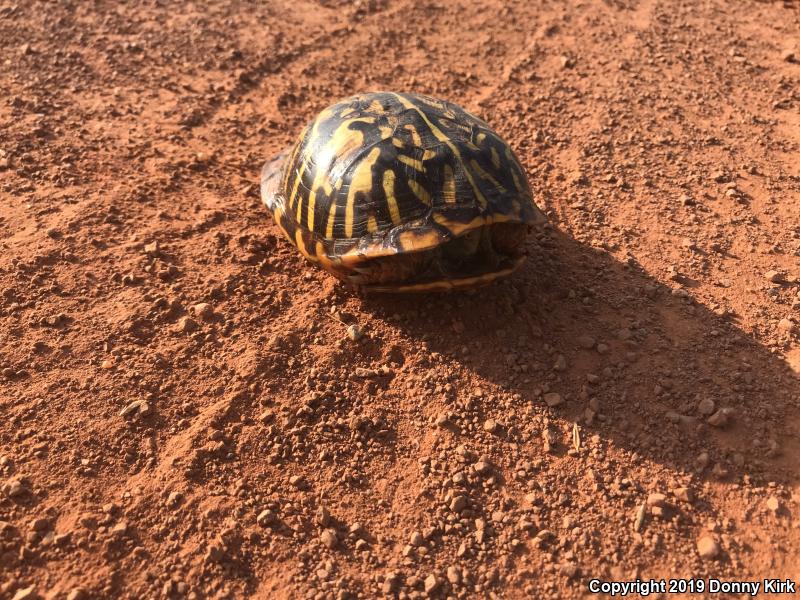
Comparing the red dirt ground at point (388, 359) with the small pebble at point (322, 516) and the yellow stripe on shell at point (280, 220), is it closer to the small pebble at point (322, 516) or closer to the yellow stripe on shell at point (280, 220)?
the small pebble at point (322, 516)

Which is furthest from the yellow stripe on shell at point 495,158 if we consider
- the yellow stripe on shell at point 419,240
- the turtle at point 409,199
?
the yellow stripe on shell at point 419,240

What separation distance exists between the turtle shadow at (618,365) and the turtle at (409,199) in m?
0.38

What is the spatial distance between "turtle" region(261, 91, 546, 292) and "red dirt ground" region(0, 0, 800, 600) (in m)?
0.40

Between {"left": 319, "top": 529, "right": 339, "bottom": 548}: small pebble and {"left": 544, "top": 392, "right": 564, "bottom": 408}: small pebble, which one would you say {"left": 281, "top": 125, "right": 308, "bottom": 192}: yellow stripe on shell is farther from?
{"left": 319, "top": 529, "right": 339, "bottom": 548}: small pebble

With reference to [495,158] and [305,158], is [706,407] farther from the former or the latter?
[305,158]

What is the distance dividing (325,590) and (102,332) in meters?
2.23

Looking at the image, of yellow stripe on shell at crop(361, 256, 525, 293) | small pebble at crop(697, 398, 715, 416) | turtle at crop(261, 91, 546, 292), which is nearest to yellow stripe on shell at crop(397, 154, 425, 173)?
turtle at crop(261, 91, 546, 292)

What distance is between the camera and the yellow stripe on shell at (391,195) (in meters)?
3.98

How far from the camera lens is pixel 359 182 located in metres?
4.09

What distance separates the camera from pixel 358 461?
3732 millimetres

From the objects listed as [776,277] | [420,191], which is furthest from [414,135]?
[776,277]

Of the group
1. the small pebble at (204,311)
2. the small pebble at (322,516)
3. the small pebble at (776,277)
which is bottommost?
the small pebble at (322,516)

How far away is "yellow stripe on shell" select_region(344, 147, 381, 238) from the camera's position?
4.07m

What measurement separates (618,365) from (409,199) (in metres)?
1.66
